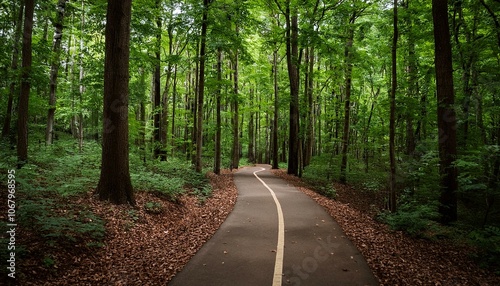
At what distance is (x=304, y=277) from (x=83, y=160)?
12.5 meters

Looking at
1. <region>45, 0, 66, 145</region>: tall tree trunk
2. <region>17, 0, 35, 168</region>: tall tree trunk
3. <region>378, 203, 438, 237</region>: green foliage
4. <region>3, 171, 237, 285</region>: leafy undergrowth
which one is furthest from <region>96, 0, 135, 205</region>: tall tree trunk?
<region>378, 203, 438, 237</region>: green foliage

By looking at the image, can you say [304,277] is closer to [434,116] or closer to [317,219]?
[317,219]

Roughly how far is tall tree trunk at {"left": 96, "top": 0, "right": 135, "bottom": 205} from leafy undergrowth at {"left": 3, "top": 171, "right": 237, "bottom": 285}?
2.08 feet

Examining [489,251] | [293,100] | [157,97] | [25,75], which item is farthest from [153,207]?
[293,100]

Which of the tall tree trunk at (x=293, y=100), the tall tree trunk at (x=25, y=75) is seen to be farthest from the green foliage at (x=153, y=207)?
the tall tree trunk at (x=293, y=100)

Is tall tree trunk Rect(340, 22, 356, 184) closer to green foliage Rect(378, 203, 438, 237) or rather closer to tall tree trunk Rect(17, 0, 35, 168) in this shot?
green foliage Rect(378, 203, 438, 237)

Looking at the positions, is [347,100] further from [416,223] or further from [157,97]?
[157,97]

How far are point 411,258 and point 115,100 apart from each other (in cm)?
866

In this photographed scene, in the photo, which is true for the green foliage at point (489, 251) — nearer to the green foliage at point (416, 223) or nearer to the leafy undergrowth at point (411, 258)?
the leafy undergrowth at point (411, 258)

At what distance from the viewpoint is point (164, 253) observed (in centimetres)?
609

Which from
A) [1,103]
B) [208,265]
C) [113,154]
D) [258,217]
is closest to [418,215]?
[258,217]

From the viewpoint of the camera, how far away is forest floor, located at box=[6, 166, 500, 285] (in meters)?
4.76

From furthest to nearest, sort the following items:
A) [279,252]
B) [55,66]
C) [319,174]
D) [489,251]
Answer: [319,174]
[55,66]
[489,251]
[279,252]

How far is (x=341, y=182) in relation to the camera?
1959 centimetres
